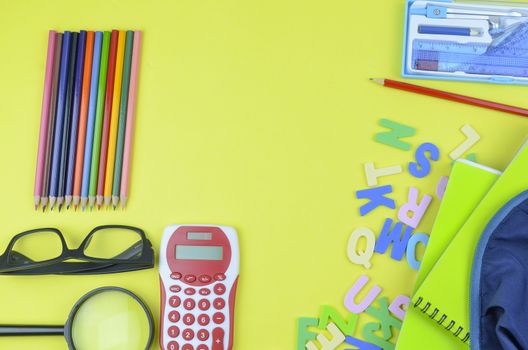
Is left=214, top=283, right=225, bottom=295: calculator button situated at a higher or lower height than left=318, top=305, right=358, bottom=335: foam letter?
higher

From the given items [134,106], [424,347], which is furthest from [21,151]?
[424,347]

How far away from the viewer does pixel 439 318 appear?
0.66 metres

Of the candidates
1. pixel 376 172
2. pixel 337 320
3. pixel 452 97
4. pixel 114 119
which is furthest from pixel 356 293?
pixel 114 119

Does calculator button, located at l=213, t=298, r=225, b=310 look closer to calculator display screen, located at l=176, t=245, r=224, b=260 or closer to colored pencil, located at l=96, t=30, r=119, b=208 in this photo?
calculator display screen, located at l=176, t=245, r=224, b=260

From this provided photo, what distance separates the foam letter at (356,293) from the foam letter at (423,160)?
0.50ft

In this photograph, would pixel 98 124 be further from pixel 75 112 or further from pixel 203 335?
pixel 203 335

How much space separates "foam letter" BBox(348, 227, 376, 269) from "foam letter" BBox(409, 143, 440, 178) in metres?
0.10

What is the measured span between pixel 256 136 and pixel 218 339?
27 centimetres

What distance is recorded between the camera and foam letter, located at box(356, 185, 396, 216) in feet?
2.40

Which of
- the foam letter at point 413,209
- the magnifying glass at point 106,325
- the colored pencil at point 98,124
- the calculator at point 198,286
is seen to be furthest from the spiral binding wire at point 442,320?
the colored pencil at point 98,124

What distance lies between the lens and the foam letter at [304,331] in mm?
711

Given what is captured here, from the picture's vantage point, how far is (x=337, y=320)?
714 mm

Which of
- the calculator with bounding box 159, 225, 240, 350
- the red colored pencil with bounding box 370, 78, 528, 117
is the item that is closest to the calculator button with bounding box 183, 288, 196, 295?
the calculator with bounding box 159, 225, 240, 350

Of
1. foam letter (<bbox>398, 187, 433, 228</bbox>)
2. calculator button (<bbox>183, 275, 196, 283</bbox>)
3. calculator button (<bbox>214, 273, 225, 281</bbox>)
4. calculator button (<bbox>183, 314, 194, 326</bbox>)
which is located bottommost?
calculator button (<bbox>183, 314, 194, 326</bbox>)
